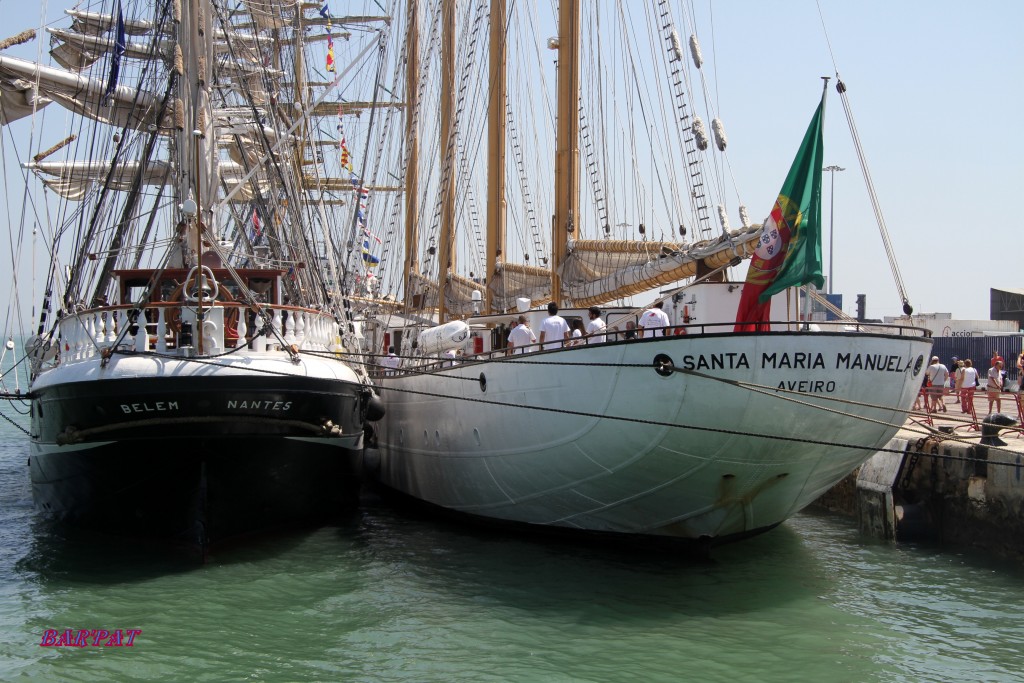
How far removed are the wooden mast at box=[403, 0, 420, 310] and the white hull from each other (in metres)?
11.7

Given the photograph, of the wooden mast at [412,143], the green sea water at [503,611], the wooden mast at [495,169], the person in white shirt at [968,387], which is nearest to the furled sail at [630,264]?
the wooden mast at [495,169]

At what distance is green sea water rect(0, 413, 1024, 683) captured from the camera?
34.8 ft

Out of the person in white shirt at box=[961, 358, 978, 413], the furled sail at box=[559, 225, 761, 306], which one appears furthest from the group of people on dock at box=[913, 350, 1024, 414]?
the furled sail at box=[559, 225, 761, 306]

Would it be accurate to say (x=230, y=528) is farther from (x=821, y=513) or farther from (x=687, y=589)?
(x=821, y=513)

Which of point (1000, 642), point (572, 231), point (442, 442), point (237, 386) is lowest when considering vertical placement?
point (1000, 642)

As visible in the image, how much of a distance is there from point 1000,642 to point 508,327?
36.0ft

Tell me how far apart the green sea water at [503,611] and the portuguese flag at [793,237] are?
3790mm

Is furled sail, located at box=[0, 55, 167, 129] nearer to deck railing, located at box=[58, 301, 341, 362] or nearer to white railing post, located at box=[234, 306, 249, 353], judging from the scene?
deck railing, located at box=[58, 301, 341, 362]

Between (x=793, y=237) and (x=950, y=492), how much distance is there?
21.2ft

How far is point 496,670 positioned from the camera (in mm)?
10469

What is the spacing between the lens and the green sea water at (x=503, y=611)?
10.6 m

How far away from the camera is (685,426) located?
1303 centimetres

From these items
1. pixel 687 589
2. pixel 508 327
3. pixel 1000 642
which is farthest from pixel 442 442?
pixel 1000 642

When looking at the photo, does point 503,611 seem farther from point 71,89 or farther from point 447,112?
point 71,89
